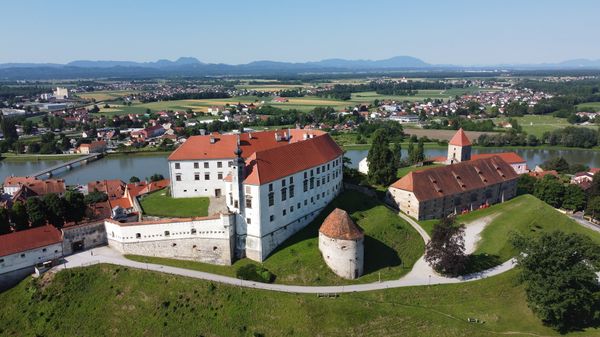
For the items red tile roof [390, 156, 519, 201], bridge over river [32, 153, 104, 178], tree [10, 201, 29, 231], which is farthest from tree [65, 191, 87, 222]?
bridge over river [32, 153, 104, 178]

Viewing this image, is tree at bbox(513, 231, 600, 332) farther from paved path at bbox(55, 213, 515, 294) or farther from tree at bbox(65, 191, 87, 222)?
tree at bbox(65, 191, 87, 222)

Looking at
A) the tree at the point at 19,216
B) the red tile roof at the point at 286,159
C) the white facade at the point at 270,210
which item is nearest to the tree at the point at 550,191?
the red tile roof at the point at 286,159

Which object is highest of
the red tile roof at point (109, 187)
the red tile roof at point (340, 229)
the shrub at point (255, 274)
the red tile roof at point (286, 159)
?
the red tile roof at point (286, 159)

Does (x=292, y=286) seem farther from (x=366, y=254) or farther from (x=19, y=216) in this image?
(x=19, y=216)

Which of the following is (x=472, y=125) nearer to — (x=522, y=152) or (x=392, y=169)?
(x=522, y=152)

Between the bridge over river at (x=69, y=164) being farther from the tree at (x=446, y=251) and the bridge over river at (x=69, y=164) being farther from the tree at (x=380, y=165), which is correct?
the tree at (x=446, y=251)

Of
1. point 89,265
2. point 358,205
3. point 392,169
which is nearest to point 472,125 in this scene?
point 392,169
